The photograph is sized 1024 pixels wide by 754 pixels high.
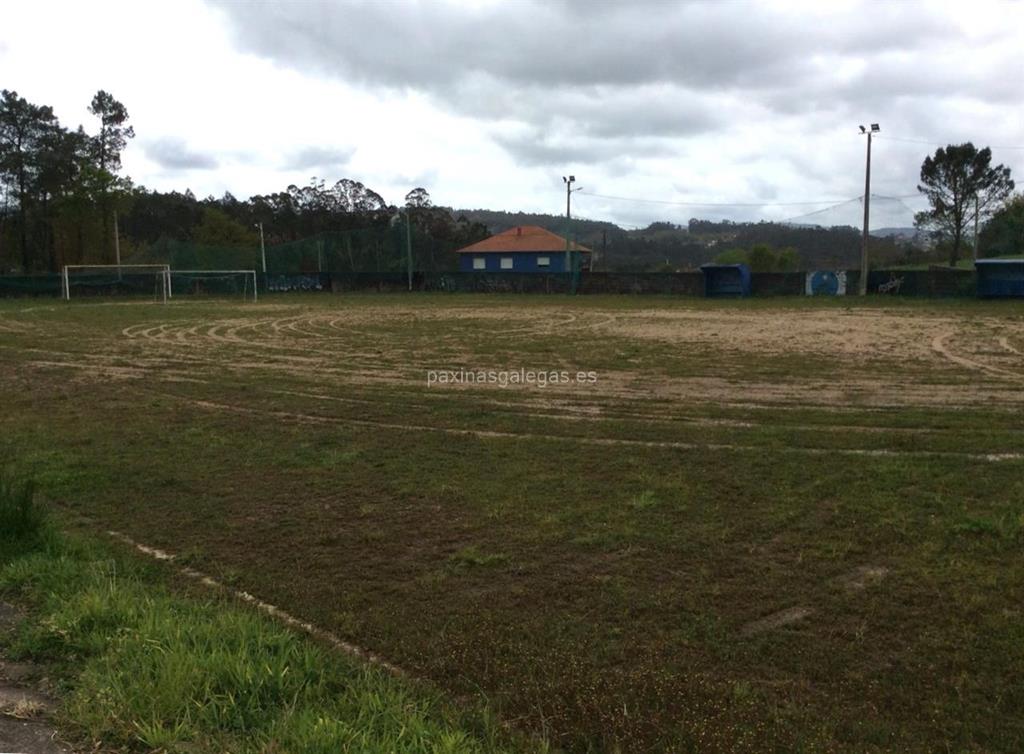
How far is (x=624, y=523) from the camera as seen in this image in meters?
6.16

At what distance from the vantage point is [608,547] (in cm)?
566

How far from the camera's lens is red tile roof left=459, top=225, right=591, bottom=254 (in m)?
77.3

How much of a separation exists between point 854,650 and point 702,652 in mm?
760

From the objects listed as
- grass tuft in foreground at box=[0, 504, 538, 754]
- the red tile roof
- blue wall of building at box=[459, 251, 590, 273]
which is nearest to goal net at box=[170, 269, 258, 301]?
the red tile roof

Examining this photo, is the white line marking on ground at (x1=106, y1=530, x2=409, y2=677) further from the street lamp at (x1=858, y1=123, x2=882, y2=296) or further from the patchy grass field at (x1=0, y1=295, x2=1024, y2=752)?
the street lamp at (x1=858, y1=123, x2=882, y2=296)

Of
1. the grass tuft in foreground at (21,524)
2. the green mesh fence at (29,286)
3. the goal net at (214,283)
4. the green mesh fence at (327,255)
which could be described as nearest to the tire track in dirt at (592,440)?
the grass tuft in foreground at (21,524)

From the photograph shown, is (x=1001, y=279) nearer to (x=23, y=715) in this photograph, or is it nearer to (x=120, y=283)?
(x=23, y=715)

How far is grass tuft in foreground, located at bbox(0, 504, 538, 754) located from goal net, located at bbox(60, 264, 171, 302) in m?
42.5

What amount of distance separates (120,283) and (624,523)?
46114 mm

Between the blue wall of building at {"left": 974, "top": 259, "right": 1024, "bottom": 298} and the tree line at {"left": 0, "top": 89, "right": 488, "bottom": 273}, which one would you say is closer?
the blue wall of building at {"left": 974, "top": 259, "right": 1024, "bottom": 298}

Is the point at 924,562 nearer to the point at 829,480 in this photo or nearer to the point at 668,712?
the point at 829,480

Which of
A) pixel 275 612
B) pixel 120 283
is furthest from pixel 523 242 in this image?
pixel 275 612

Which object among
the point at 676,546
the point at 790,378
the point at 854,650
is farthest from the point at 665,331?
the point at 854,650

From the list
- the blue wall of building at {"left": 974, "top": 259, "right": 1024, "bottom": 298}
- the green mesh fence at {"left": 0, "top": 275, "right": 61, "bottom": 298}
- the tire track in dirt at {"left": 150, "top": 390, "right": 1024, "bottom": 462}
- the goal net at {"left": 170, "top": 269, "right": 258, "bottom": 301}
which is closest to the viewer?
the tire track in dirt at {"left": 150, "top": 390, "right": 1024, "bottom": 462}
